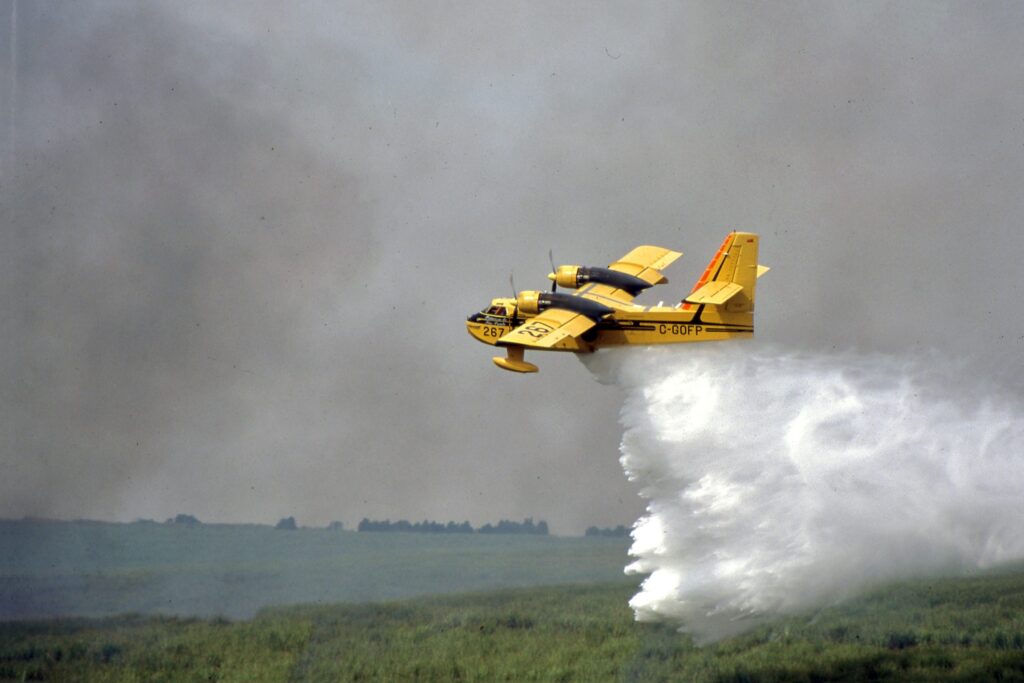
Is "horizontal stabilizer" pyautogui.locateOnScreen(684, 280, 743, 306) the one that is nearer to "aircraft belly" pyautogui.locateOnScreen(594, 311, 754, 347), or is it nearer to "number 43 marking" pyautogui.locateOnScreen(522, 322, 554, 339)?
"aircraft belly" pyautogui.locateOnScreen(594, 311, 754, 347)

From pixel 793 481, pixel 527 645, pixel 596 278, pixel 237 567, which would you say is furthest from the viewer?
pixel 237 567

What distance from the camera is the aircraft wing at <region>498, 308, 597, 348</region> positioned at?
4069cm

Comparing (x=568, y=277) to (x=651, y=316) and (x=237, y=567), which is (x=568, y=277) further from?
(x=237, y=567)

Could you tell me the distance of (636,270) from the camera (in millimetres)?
46562

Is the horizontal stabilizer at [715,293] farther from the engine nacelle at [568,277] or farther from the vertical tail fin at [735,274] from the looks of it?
the engine nacelle at [568,277]

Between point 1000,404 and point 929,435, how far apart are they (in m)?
2.59

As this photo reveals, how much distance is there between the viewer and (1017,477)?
137ft

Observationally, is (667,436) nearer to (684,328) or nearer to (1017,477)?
(684,328)

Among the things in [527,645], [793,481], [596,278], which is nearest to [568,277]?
[596,278]

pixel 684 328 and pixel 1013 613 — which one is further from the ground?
pixel 684 328

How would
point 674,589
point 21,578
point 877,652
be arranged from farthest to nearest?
1. point 21,578
2. point 877,652
3. point 674,589

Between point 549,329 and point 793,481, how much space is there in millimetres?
8445

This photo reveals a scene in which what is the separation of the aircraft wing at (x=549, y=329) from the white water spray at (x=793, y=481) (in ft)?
5.41

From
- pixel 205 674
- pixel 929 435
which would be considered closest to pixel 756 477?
pixel 929 435
